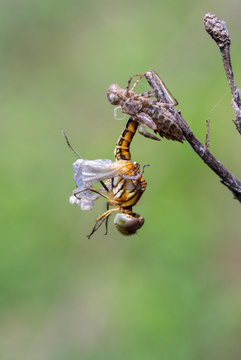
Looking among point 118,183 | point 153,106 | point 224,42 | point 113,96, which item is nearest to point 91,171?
point 118,183

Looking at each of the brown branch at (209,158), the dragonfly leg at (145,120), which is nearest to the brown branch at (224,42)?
→ the brown branch at (209,158)

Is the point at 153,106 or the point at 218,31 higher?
the point at 218,31

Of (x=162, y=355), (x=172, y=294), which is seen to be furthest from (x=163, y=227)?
(x=162, y=355)

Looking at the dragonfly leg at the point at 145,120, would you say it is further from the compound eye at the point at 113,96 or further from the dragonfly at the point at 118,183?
the compound eye at the point at 113,96

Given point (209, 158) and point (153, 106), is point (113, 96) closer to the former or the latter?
point (153, 106)

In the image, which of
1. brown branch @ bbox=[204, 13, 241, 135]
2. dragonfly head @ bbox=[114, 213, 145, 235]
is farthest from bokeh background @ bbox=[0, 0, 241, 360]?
brown branch @ bbox=[204, 13, 241, 135]
